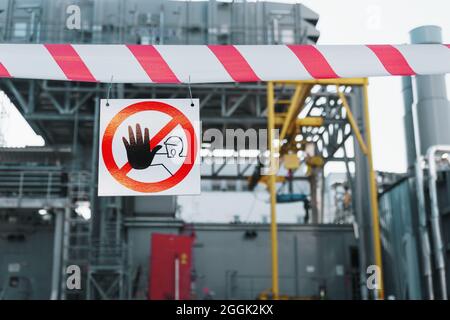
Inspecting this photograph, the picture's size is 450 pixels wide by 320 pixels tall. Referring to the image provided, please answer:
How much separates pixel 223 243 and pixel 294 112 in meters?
A: 4.52

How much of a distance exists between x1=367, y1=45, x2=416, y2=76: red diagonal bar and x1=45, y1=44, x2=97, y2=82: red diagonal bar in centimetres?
180

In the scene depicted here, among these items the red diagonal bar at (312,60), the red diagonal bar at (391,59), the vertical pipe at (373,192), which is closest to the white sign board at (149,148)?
the red diagonal bar at (312,60)

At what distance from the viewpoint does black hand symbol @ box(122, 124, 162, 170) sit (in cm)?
356

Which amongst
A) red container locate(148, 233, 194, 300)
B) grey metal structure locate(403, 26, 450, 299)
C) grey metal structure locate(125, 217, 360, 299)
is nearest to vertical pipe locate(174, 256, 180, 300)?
red container locate(148, 233, 194, 300)

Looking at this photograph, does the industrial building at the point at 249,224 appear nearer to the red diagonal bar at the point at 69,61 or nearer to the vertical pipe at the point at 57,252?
the vertical pipe at the point at 57,252

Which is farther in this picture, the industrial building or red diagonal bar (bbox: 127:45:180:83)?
the industrial building

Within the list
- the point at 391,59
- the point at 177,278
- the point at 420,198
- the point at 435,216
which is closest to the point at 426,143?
the point at 420,198

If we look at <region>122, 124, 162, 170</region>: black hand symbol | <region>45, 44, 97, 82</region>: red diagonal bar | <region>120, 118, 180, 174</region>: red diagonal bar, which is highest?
<region>45, 44, 97, 82</region>: red diagonal bar

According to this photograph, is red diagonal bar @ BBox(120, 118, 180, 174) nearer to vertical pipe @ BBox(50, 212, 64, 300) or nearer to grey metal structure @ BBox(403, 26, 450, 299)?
grey metal structure @ BBox(403, 26, 450, 299)

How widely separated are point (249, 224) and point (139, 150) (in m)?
11.7

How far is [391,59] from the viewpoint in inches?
139

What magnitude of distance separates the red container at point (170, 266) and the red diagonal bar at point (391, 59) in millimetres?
10425

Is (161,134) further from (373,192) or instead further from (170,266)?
(170,266)
